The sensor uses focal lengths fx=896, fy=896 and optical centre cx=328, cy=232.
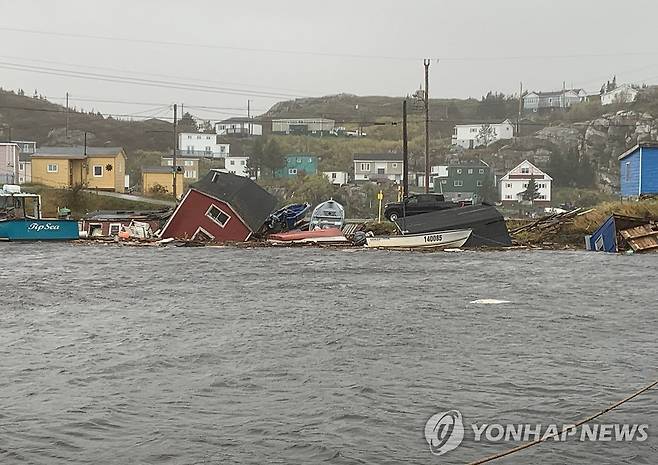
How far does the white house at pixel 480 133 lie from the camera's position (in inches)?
6004

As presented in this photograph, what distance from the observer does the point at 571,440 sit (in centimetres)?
929

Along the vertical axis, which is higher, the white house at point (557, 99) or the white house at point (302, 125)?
the white house at point (557, 99)

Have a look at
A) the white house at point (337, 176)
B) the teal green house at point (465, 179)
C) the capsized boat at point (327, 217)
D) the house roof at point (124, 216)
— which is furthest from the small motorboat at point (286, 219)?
the white house at point (337, 176)

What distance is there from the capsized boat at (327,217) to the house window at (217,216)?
17.9 ft

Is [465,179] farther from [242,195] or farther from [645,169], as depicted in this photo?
[242,195]

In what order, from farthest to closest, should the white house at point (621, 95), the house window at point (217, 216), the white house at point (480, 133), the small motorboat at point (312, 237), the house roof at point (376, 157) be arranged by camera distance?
1. the white house at point (621, 95)
2. the white house at point (480, 133)
3. the house roof at point (376, 157)
4. the house window at point (217, 216)
5. the small motorboat at point (312, 237)

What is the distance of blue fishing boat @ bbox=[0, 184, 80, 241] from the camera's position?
4450 centimetres

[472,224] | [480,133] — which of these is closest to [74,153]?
[472,224]

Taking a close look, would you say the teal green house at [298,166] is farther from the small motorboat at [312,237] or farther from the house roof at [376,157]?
the small motorboat at [312,237]

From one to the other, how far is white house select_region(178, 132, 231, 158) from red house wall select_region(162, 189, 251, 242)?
95676mm

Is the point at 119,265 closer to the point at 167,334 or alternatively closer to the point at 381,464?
the point at 167,334

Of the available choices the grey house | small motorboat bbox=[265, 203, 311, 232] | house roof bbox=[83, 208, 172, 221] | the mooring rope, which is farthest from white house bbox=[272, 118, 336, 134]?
the mooring rope

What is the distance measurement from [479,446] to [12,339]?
32.6 feet

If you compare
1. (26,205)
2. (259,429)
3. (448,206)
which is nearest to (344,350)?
(259,429)
